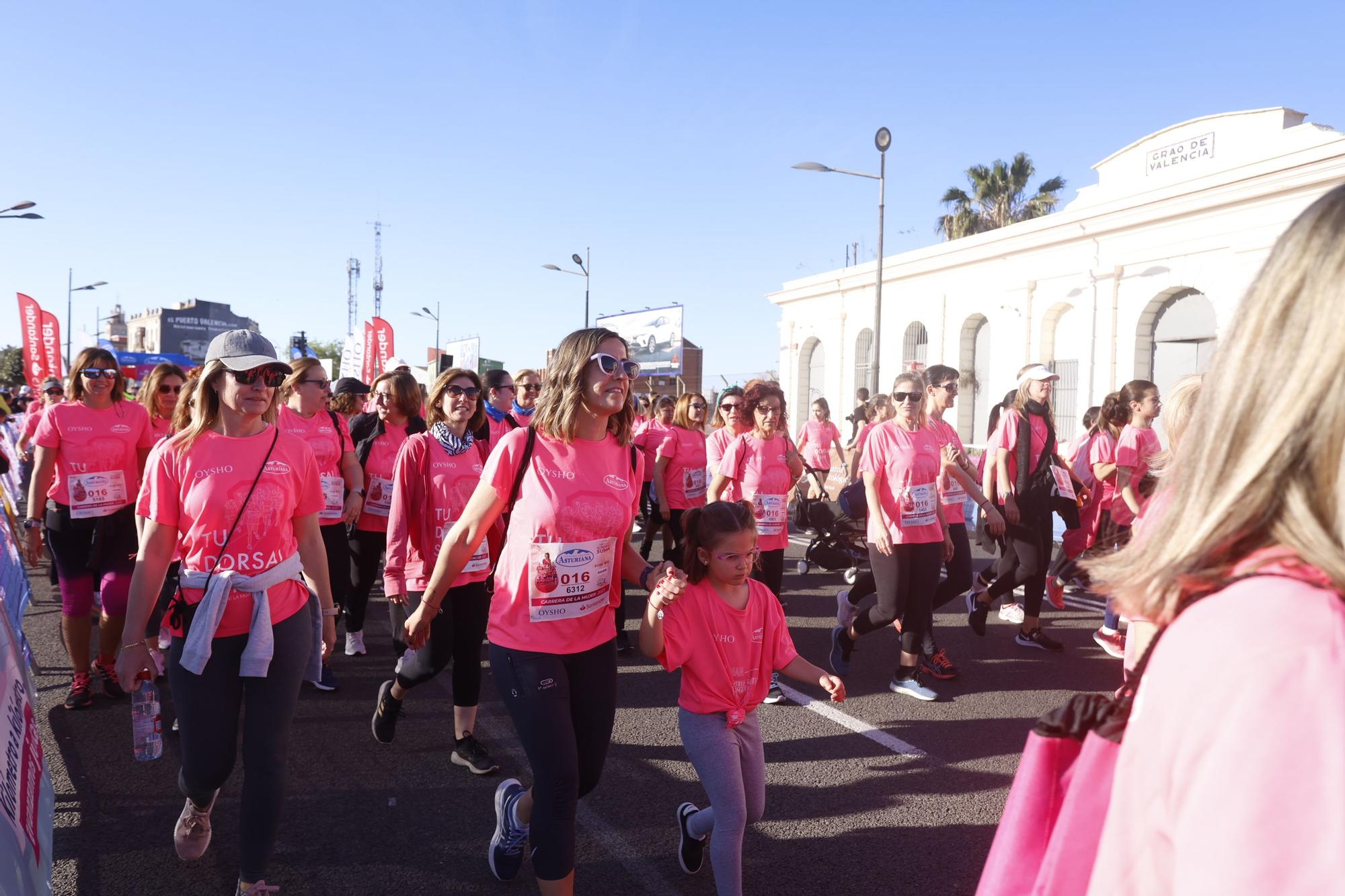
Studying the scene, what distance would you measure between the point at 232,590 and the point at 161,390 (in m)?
3.42

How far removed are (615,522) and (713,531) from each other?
1.37 ft

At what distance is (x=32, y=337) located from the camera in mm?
24688

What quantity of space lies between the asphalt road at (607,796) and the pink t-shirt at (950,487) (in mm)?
1176

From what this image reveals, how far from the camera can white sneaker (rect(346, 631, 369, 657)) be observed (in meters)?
6.53

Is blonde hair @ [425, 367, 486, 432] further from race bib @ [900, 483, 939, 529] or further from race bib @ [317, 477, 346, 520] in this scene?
race bib @ [900, 483, 939, 529]

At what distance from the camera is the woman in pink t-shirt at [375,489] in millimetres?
6453

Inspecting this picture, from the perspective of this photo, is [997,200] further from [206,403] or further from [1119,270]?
[206,403]

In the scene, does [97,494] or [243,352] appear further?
[97,494]

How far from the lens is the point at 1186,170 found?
20109 mm

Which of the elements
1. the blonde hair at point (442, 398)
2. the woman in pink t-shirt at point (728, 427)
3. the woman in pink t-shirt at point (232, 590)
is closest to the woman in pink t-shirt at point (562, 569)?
the woman in pink t-shirt at point (232, 590)

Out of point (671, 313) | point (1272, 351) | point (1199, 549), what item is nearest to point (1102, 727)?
point (1199, 549)

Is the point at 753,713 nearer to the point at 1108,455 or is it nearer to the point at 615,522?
the point at 615,522

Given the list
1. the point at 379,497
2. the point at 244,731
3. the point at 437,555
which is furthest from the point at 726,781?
the point at 379,497

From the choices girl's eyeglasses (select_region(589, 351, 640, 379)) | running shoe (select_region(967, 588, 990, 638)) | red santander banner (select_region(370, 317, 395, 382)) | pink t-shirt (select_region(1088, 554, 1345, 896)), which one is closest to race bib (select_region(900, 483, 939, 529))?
running shoe (select_region(967, 588, 990, 638))
